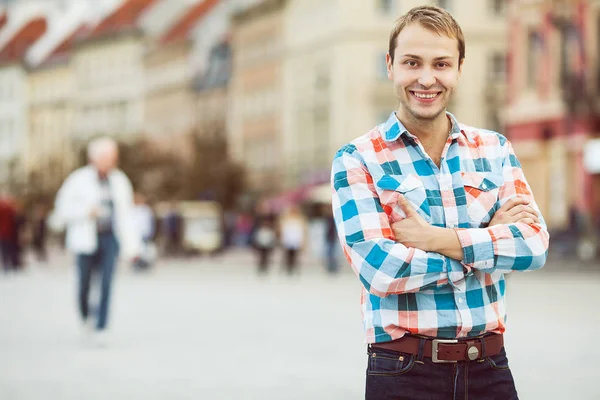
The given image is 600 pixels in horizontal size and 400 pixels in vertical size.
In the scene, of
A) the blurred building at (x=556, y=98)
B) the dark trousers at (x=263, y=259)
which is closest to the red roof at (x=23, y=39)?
the blurred building at (x=556, y=98)

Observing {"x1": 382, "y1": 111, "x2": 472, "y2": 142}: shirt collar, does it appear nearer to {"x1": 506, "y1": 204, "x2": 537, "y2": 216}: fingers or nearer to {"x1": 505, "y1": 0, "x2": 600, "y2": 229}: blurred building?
{"x1": 506, "y1": 204, "x2": 537, "y2": 216}: fingers

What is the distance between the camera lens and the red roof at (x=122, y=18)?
346ft

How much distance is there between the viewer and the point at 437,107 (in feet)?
13.5

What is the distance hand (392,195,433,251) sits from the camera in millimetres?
4031

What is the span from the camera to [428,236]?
13.2 ft

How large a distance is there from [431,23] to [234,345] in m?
9.82

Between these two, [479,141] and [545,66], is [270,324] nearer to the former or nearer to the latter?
[479,141]

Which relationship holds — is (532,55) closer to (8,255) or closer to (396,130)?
(8,255)

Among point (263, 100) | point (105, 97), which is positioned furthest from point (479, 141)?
point (105, 97)

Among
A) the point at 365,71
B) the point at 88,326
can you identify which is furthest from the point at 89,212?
the point at 365,71

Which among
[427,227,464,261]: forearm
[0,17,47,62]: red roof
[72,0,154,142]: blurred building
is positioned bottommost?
[427,227,464,261]: forearm

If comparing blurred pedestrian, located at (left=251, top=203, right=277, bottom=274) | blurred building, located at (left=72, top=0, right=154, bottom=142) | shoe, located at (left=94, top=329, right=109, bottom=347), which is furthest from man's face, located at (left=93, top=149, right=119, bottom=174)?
blurred building, located at (left=72, top=0, right=154, bottom=142)

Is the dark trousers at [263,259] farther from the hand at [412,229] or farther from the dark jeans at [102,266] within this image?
the hand at [412,229]

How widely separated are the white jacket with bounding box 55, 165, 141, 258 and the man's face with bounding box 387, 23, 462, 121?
9244 mm
